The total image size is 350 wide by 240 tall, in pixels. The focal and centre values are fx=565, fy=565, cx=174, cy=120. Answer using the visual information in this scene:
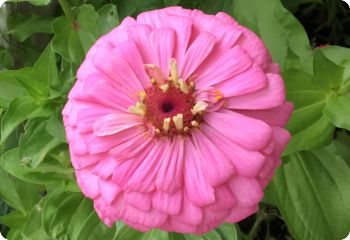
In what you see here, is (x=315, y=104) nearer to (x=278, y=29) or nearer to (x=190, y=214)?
(x=278, y=29)

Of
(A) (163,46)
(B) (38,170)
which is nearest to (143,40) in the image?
(A) (163,46)

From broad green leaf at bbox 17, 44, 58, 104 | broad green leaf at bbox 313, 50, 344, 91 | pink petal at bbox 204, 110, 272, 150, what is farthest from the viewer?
broad green leaf at bbox 17, 44, 58, 104

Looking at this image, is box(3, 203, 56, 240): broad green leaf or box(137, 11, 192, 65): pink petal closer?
box(137, 11, 192, 65): pink petal

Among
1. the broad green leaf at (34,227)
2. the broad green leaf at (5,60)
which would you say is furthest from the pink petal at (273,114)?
the broad green leaf at (5,60)

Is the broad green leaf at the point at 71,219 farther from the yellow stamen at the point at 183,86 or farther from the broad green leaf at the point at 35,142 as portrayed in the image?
the yellow stamen at the point at 183,86

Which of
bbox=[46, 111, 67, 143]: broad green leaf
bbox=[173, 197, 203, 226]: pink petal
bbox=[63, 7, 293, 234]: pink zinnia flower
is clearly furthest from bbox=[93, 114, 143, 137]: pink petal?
bbox=[46, 111, 67, 143]: broad green leaf

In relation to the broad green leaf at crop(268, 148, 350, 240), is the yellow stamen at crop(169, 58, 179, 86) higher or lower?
higher

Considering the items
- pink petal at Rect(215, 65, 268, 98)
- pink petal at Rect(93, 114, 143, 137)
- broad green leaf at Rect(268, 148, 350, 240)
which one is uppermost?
pink petal at Rect(215, 65, 268, 98)

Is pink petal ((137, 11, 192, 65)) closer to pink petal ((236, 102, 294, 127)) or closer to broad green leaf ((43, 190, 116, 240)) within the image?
pink petal ((236, 102, 294, 127))
